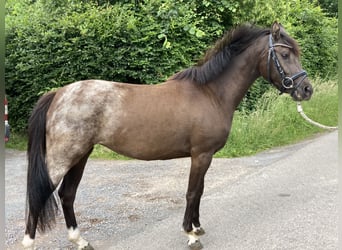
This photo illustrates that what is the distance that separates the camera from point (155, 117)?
3535mm

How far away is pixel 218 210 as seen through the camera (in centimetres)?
464

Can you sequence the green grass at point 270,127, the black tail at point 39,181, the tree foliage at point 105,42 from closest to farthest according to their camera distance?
the black tail at point 39,181, the green grass at point 270,127, the tree foliage at point 105,42

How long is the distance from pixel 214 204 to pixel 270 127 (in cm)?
407

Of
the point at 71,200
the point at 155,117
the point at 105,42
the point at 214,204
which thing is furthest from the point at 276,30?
the point at 105,42

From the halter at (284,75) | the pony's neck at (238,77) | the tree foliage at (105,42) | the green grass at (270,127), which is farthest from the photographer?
the tree foliage at (105,42)

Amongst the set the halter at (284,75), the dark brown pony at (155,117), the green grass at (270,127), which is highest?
the halter at (284,75)

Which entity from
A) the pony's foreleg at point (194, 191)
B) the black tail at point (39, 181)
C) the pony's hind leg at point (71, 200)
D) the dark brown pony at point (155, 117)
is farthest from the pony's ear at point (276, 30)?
the black tail at point (39, 181)

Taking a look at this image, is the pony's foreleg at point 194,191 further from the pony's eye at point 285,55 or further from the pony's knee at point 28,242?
the pony's knee at point 28,242

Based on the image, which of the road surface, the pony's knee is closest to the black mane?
the road surface

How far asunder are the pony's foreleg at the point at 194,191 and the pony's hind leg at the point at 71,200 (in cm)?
97

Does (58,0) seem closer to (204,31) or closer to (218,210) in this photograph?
(204,31)

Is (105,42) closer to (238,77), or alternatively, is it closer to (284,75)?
(238,77)

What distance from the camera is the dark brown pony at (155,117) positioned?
3.42 m

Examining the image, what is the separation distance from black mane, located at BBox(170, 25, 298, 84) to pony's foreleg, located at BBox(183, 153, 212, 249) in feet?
2.58
